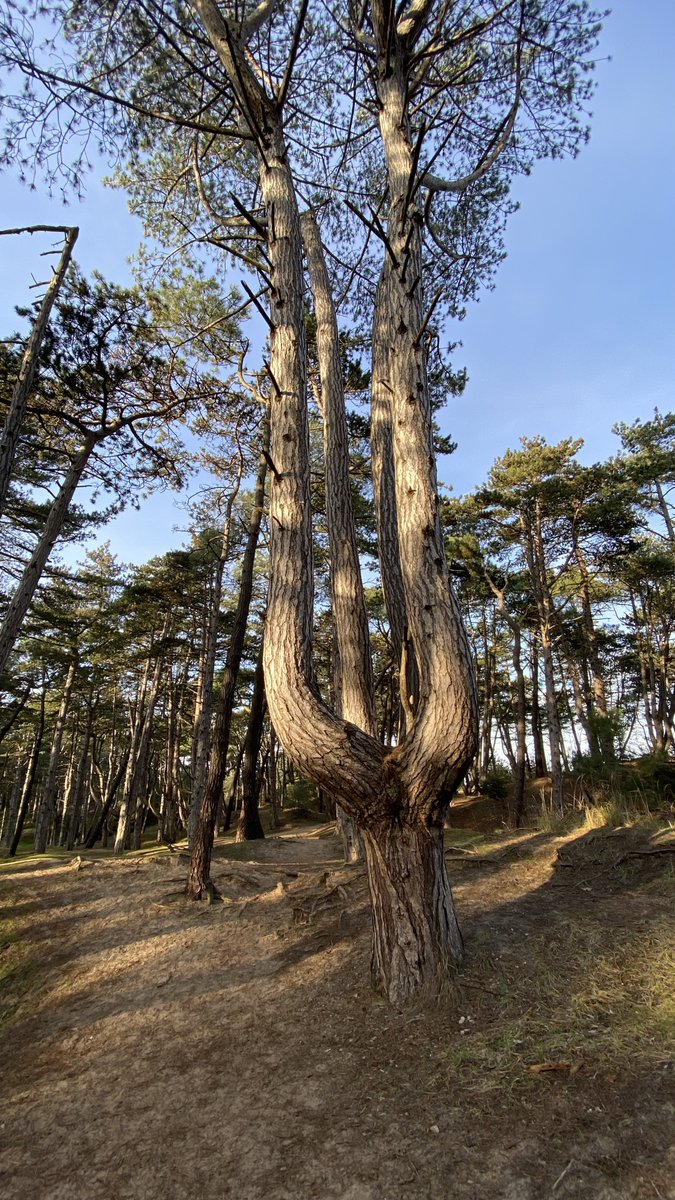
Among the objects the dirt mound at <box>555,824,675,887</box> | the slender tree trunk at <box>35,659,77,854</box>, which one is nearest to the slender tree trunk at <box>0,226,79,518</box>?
the dirt mound at <box>555,824,675,887</box>

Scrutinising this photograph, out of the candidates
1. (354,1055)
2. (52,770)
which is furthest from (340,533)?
(52,770)

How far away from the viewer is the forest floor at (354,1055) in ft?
7.40

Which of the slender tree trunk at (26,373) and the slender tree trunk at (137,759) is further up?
the slender tree trunk at (26,373)

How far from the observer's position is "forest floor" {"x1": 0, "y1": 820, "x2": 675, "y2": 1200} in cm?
226

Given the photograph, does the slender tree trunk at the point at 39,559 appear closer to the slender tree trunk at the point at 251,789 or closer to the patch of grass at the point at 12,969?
the patch of grass at the point at 12,969

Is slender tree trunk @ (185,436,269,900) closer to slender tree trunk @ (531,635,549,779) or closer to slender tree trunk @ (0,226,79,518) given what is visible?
slender tree trunk @ (0,226,79,518)

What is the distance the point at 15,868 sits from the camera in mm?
9391

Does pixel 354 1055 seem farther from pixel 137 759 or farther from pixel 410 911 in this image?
pixel 137 759

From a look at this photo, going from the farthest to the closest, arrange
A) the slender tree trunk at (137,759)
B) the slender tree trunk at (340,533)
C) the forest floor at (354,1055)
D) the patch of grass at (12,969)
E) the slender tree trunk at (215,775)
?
the slender tree trunk at (137,759)
the slender tree trunk at (215,775)
the slender tree trunk at (340,533)
the patch of grass at (12,969)
the forest floor at (354,1055)

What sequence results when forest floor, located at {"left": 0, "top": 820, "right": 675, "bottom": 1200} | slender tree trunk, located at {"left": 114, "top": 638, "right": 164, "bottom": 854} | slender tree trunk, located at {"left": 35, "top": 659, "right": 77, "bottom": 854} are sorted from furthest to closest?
slender tree trunk, located at {"left": 114, "top": 638, "right": 164, "bottom": 854}
slender tree trunk, located at {"left": 35, "top": 659, "right": 77, "bottom": 854}
forest floor, located at {"left": 0, "top": 820, "right": 675, "bottom": 1200}

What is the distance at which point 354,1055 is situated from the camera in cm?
318

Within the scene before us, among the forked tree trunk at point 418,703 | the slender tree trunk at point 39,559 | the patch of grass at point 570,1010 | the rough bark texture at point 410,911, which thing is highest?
the slender tree trunk at point 39,559

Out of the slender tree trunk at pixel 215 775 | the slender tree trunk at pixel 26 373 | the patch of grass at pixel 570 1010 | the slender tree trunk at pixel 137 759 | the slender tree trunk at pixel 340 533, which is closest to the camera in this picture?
the patch of grass at pixel 570 1010

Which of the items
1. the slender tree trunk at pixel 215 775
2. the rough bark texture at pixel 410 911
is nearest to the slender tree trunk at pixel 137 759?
the slender tree trunk at pixel 215 775
